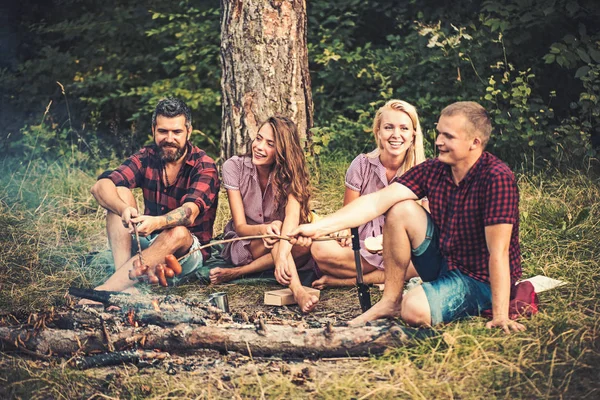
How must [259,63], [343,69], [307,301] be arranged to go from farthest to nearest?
1. [343,69]
2. [259,63]
3. [307,301]

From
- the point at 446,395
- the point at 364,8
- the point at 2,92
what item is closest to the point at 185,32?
the point at 364,8

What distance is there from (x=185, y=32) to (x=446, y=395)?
728cm

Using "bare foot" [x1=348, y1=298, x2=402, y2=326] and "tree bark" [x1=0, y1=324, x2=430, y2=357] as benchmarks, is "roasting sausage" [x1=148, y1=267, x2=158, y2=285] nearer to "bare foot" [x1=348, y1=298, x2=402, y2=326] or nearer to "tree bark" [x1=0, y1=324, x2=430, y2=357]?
"tree bark" [x1=0, y1=324, x2=430, y2=357]

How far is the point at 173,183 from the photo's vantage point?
5.52 metres

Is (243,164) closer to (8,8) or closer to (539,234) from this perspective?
(539,234)

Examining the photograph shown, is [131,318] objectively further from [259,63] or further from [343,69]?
[343,69]

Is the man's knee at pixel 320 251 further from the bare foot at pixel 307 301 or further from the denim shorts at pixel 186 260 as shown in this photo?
the denim shorts at pixel 186 260

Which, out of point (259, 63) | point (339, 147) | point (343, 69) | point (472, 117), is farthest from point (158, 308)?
point (343, 69)

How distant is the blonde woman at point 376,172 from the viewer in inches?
194

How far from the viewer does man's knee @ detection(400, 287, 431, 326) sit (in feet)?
12.8

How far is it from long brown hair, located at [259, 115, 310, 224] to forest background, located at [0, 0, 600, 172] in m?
2.00

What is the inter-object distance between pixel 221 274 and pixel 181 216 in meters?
0.62

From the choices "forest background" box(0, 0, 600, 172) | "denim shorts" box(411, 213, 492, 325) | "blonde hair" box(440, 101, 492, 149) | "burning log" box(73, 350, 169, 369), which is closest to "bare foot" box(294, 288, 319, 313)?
"denim shorts" box(411, 213, 492, 325)

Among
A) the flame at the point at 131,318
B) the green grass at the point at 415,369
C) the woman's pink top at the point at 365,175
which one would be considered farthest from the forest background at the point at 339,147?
the woman's pink top at the point at 365,175
